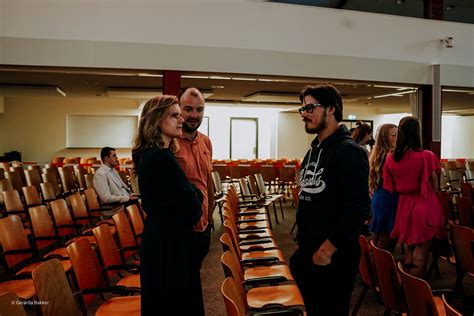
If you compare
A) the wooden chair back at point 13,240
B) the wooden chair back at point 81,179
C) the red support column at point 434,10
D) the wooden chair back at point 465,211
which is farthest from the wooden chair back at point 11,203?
the red support column at point 434,10

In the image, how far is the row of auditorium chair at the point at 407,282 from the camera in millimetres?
2109

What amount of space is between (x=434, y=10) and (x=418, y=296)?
9.01 m

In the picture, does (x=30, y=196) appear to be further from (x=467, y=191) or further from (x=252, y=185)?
(x=467, y=191)

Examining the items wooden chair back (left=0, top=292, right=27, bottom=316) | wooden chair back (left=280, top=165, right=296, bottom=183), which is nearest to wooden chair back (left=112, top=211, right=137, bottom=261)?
wooden chair back (left=0, top=292, right=27, bottom=316)

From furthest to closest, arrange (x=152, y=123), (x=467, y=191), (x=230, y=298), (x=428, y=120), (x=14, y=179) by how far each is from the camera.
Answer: (x=428, y=120) → (x=14, y=179) → (x=467, y=191) → (x=152, y=123) → (x=230, y=298)

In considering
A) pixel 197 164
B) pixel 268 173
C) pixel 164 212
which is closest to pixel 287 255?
pixel 197 164

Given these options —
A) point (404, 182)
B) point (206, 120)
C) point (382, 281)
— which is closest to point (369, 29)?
point (404, 182)

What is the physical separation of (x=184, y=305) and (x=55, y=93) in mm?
11128

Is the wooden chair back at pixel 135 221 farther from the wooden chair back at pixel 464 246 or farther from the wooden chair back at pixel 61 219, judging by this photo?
the wooden chair back at pixel 464 246

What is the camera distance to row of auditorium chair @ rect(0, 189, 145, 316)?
7.36ft

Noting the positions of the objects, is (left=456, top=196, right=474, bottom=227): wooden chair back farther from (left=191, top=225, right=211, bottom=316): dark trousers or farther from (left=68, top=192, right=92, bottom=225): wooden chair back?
(left=68, top=192, right=92, bottom=225): wooden chair back

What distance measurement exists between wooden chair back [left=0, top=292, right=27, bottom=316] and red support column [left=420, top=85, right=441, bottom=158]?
8871 millimetres

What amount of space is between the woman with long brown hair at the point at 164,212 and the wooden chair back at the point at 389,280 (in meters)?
1.27

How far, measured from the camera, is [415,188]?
368 centimetres
